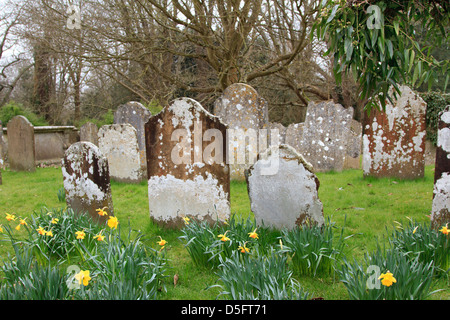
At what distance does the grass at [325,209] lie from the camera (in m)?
3.23

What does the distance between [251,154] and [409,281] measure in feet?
17.7

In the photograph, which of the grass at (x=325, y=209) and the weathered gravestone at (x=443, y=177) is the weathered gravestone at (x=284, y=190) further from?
the weathered gravestone at (x=443, y=177)

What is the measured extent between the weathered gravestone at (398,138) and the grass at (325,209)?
25 centimetres

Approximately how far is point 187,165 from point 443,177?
2936 millimetres

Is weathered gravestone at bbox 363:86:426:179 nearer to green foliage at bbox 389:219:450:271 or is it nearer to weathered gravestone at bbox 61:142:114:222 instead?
green foliage at bbox 389:219:450:271

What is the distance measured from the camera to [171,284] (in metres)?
3.32

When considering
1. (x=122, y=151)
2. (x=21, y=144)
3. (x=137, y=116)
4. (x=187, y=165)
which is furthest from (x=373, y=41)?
(x=21, y=144)

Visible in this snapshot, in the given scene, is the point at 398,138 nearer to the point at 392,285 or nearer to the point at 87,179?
the point at 392,285

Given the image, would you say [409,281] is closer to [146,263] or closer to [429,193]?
[146,263]

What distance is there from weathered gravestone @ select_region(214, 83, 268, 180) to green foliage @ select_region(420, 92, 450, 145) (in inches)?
300

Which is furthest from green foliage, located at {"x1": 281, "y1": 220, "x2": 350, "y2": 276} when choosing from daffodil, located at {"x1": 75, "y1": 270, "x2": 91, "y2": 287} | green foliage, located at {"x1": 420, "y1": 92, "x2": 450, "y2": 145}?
green foliage, located at {"x1": 420, "y1": 92, "x2": 450, "y2": 145}

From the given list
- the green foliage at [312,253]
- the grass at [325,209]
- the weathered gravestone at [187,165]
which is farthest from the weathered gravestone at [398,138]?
the green foliage at [312,253]

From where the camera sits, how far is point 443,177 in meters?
4.02

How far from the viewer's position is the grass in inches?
127
